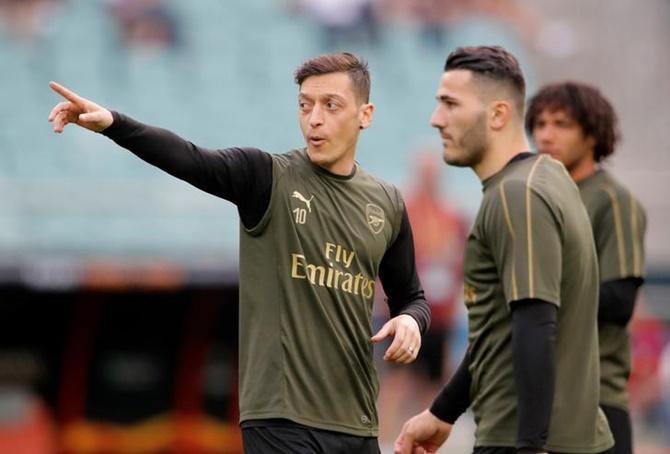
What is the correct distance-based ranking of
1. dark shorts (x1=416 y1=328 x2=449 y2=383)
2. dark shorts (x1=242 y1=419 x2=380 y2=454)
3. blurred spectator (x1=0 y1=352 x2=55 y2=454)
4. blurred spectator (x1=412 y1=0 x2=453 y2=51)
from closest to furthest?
1. dark shorts (x1=242 y1=419 x2=380 y2=454)
2. blurred spectator (x1=0 y1=352 x2=55 y2=454)
3. dark shorts (x1=416 y1=328 x2=449 y2=383)
4. blurred spectator (x1=412 y1=0 x2=453 y2=51)

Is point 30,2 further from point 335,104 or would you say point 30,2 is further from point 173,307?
point 335,104

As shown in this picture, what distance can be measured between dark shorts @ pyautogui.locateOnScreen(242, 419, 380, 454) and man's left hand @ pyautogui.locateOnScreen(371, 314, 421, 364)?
0.37m

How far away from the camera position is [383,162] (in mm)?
17016

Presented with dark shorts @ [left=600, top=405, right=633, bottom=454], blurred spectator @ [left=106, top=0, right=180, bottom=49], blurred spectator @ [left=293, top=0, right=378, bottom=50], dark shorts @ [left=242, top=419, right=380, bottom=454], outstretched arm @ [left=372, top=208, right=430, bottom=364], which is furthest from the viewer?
blurred spectator @ [left=293, top=0, right=378, bottom=50]

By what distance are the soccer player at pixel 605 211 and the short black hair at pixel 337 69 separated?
3.79ft

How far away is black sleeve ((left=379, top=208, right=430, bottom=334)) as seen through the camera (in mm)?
5562

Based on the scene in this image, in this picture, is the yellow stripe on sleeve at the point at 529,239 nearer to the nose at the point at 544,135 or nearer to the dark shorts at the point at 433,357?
the nose at the point at 544,135

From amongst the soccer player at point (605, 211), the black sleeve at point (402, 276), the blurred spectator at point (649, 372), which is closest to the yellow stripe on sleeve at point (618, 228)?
the soccer player at point (605, 211)

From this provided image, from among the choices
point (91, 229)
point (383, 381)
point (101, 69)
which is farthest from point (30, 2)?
point (383, 381)

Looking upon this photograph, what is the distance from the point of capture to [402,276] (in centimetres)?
559

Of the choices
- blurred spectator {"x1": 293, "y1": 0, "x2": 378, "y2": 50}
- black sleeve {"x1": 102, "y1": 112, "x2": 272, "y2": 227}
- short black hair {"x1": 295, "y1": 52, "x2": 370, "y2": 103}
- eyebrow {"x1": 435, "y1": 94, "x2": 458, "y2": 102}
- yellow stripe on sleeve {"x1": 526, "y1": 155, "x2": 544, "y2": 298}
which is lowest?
yellow stripe on sleeve {"x1": 526, "y1": 155, "x2": 544, "y2": 298}

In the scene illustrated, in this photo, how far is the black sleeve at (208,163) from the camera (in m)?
4.84

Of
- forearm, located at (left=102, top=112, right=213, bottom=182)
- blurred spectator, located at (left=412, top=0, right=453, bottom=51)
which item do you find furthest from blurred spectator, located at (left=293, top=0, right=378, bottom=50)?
forearm, located at (left=102, top=112, right=213, bottom=182)

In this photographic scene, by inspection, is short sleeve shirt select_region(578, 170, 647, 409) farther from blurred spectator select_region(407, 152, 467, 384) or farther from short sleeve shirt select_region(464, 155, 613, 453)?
blurred spectator select_region(407, 152, 467, 384)
